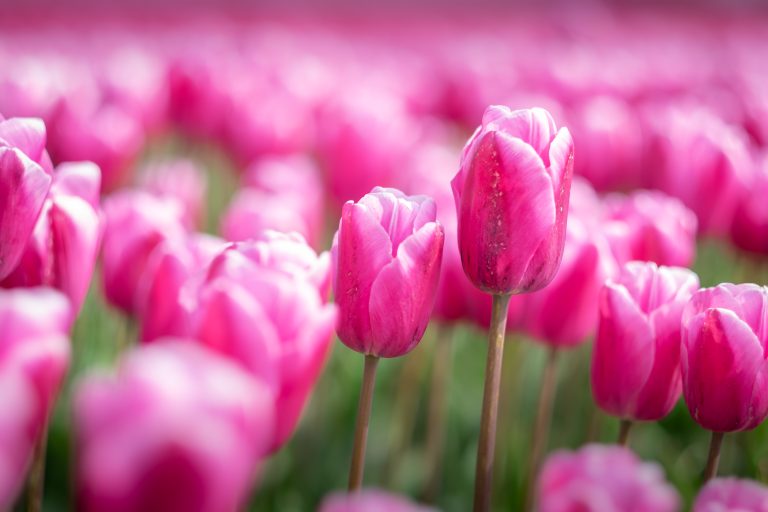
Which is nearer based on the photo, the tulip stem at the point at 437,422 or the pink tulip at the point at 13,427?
the pink tulip at the point at 13,427

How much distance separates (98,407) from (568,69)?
2645 millimetres

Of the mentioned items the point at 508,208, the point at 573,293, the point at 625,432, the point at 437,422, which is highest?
the point at 508,208

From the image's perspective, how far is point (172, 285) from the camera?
0.69m

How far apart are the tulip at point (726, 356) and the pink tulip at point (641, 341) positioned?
4 cm

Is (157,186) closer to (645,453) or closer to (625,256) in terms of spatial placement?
(625,256)

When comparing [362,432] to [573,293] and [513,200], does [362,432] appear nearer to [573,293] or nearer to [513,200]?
[513,200]

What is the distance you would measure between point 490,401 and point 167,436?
407mm

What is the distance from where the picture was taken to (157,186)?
1436 millimetres

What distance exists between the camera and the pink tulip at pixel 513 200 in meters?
0.72

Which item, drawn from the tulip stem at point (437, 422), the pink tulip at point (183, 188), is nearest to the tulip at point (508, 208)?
the tulip stem at point (437, 422)

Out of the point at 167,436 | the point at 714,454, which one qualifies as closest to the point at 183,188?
the point at 714,454

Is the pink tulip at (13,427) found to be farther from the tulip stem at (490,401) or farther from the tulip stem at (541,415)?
the tulip stem at (541,415)

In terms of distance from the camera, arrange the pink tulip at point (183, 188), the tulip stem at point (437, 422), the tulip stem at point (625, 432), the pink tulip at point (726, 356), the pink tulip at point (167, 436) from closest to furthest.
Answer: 1. the pink tulip at point (167, 436)
2. the pink tulip at point (726, 356)
3. the tulip stem at point (625, 432)
4. the tulip stem at point (437, 422)
5. the pink tulip at point (183, 188)

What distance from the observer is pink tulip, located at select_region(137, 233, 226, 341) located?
2.07 ft
